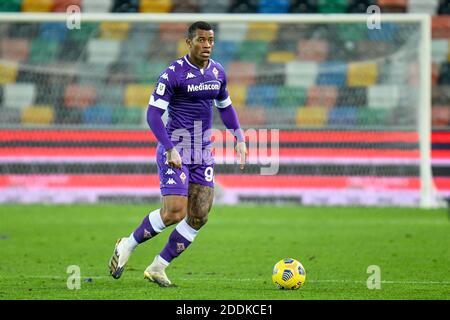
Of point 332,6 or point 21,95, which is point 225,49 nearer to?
point 332,6

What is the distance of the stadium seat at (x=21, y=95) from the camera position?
1820cm

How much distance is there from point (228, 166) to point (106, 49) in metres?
3.06

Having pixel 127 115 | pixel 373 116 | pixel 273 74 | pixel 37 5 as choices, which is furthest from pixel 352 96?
pixel 37 5

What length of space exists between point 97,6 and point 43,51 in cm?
245

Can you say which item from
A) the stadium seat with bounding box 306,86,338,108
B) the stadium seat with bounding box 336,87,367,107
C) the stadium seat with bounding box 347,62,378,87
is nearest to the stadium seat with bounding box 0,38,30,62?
the stadium seat with bounding box 306,86,338,108

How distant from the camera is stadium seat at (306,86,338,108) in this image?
1828 centimetres

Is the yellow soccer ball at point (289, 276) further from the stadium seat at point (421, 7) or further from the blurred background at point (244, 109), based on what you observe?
the stadium seat at point (421, 7)

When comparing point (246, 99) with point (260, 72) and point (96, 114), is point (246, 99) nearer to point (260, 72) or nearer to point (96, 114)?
point (260, 72)

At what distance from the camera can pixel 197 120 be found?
909 centimetres

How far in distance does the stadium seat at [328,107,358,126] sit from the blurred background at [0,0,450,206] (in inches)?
0.7

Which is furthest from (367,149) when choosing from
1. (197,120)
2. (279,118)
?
(197,120)

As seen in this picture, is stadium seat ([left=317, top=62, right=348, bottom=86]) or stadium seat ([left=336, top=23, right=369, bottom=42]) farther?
stadium seat ([left=317, top=62, right=348, bottom=86])

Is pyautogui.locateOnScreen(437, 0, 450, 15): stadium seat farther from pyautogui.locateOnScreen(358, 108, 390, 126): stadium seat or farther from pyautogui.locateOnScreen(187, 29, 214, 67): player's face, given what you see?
pyautogui.locateOnScreen(187, 29, 214, 67): player's face

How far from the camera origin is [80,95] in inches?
726
